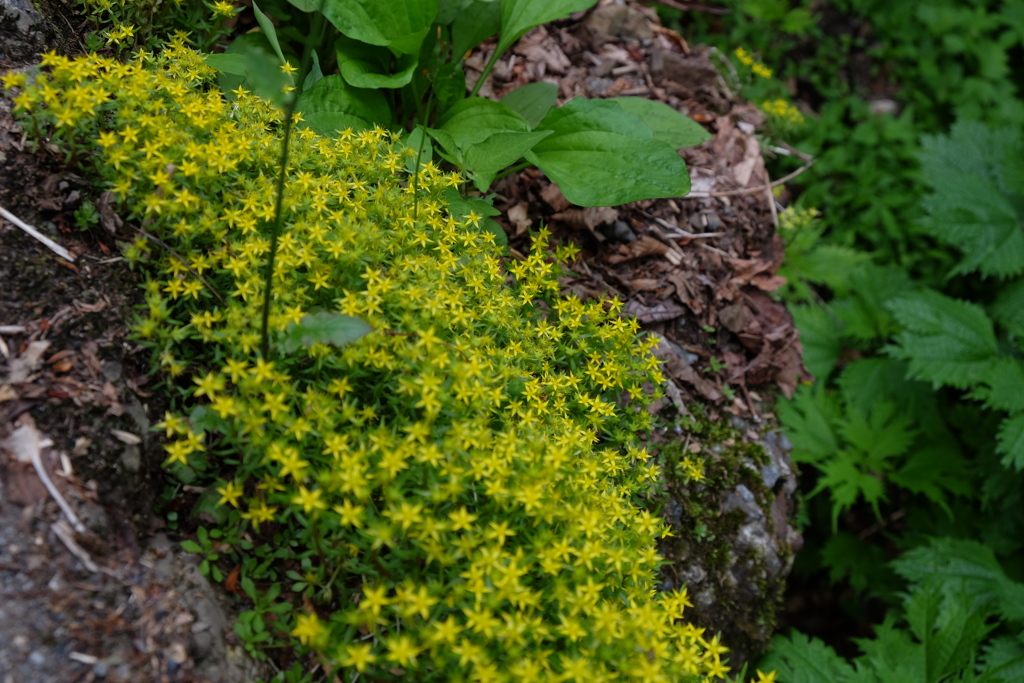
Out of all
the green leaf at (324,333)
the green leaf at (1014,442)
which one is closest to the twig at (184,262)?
the green leaf at (324,333)

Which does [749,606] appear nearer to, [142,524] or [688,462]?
[688,462]

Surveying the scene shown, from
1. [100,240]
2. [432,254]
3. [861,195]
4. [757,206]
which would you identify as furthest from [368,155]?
[861,195]

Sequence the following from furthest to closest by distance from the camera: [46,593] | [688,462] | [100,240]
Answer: [688,462] < [100,240] < [46,593]

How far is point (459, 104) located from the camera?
2787 millimetres

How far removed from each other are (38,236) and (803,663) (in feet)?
9.72

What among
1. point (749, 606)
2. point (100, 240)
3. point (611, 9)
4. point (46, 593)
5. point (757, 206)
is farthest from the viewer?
point (611, 9)

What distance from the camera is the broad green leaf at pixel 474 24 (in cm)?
291

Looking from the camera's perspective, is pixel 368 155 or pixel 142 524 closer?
pixel 142 524

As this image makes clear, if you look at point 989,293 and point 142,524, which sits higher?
point 142,524

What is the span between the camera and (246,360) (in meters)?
1.74

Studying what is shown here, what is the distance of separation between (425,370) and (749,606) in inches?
69.8

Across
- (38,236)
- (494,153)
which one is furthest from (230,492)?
(494,153)

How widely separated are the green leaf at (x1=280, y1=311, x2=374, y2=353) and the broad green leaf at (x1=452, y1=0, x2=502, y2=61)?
1.71 metres

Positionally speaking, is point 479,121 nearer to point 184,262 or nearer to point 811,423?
point 184,262
